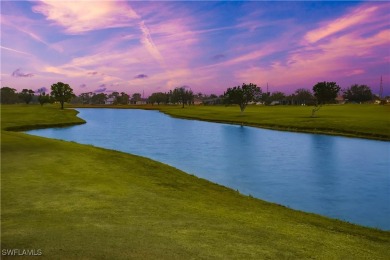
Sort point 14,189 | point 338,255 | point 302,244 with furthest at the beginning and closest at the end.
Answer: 1. point 14,189
2. point 302,244
3. point 338,255

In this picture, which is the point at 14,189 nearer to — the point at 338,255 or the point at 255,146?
the point at 338,255

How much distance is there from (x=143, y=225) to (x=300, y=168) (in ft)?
106

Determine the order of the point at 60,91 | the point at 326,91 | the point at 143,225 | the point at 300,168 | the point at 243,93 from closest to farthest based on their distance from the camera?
the point at 143,225, the point at 300,168, the point at 326,91, the point at 243,93, the point at 60,91

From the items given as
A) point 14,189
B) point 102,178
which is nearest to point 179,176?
point 102,178

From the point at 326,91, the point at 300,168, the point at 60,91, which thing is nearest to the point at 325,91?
the point at 326,91

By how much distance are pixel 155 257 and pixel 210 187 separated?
695 inches

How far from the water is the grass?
725cm

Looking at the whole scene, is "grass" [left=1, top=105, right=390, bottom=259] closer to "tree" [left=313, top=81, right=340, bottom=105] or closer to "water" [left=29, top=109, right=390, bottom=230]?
"water" [left=29, top=109, right=390, bottom=230]

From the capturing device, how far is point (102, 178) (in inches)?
918

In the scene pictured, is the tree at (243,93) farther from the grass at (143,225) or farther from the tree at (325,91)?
the grass at (143,225)

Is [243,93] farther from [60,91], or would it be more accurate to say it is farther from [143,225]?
[143,225]

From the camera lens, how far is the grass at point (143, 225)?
10.7 m

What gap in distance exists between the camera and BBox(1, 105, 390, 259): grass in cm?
1067

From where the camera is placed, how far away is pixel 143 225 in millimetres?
13180
